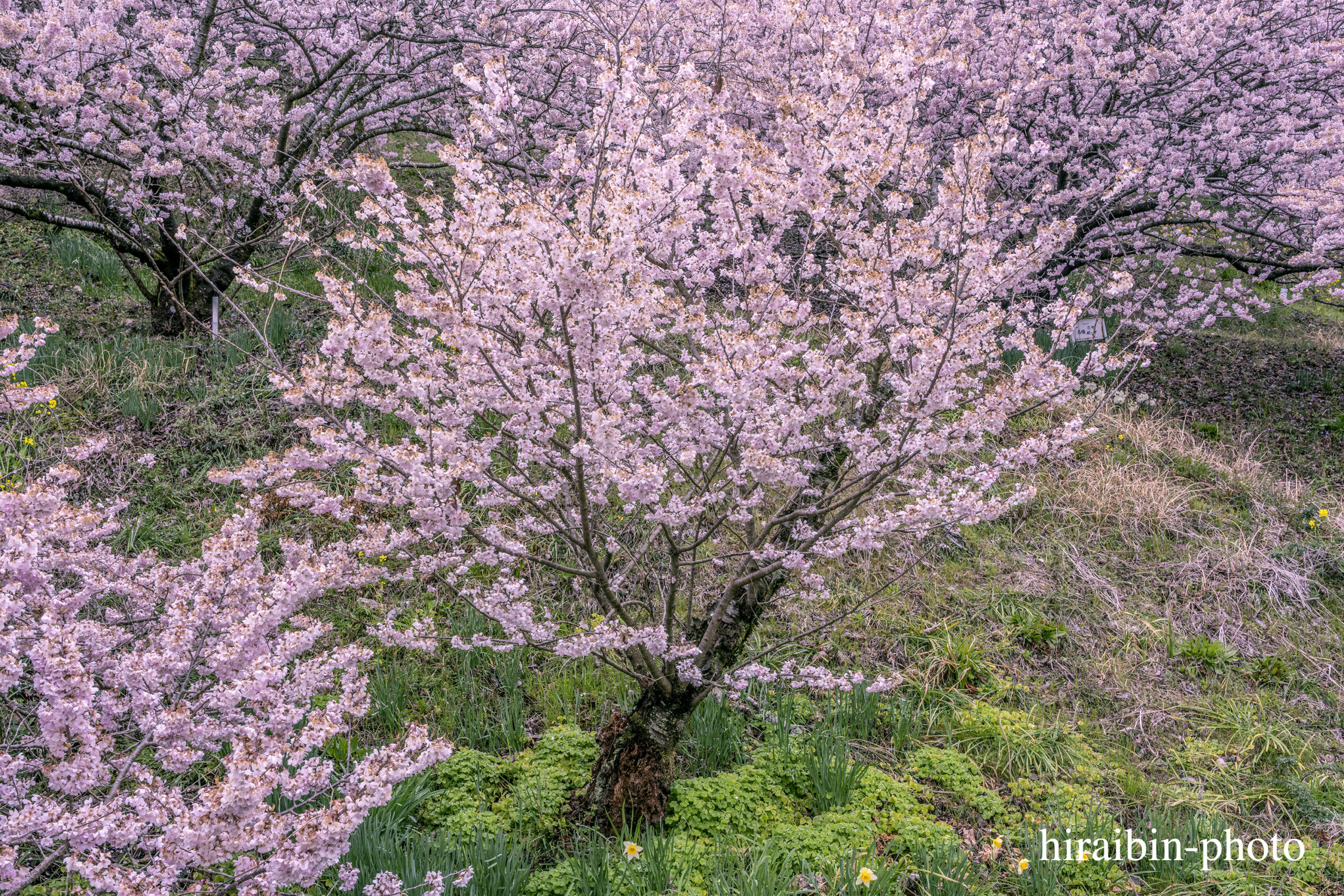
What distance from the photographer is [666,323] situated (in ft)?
12.8

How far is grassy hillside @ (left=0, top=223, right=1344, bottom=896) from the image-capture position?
3.00 meters

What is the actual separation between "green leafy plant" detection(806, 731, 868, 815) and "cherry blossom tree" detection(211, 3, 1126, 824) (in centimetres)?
29

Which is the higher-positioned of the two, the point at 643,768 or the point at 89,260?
the point at 89,260

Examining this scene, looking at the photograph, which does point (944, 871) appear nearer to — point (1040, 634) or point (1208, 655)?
point (1040, 634)

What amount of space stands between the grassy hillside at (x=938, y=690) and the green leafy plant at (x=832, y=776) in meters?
0.01

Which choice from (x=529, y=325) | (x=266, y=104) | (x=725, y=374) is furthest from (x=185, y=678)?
(x=266, y=104)

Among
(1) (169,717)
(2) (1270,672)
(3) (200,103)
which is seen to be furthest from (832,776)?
(3) (200,103)

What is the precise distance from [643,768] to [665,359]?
1748 mm

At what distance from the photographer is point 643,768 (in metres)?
3.12

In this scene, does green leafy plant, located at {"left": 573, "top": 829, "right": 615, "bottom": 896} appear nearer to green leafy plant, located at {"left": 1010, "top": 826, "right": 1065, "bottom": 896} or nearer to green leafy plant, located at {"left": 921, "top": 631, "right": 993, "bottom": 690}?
green leafy plant, located at {"left": 1010, "top": 826, "right": 1065, "bottom": 896}

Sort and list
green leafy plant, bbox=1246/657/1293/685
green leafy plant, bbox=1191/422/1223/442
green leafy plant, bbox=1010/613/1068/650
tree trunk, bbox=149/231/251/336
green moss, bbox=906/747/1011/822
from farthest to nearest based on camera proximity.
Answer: green leafy plant, bbox=1191/422/1223/442
tree trunk, bbox=149/231/251/336
green leafy plant, bbox=1010/613/1068/650
green leafy plant, bbox=1246/657/1293/685
green moss, bbox=906/747/1011/822

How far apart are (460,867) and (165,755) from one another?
100 cm

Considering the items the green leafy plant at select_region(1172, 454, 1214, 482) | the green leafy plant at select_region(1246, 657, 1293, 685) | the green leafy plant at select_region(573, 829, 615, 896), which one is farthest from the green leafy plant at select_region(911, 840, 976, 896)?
the green leafy plant at select_region(1172, 454, 1214, 482)

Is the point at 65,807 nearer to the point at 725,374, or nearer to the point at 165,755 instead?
the point at 165,755
